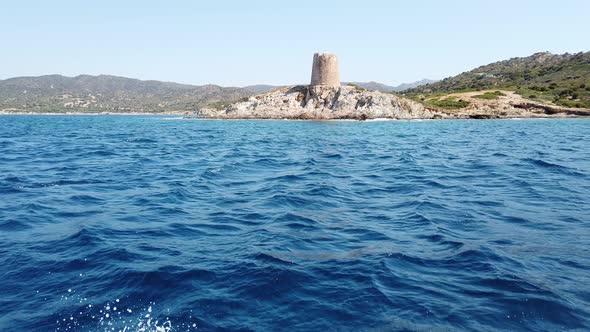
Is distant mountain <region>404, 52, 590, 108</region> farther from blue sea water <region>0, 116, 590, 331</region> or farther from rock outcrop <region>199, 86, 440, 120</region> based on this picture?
blue sea water <region>0, 116, 590, 331</region>

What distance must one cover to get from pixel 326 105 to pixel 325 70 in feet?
29.5

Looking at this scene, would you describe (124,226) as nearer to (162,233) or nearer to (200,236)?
(162,233)

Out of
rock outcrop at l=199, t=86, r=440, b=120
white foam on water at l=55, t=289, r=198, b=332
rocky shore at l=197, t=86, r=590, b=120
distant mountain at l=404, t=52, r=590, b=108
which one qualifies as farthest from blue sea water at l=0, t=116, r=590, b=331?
distant mountain at l=404, t=52, r=590, b=108

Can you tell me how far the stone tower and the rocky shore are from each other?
208cm

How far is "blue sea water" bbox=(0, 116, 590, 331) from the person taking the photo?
5.58m

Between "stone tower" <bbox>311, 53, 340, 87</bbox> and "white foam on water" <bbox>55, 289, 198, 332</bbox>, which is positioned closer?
"white foam on water" <bbox>55, 289, 198, 332</bbox>

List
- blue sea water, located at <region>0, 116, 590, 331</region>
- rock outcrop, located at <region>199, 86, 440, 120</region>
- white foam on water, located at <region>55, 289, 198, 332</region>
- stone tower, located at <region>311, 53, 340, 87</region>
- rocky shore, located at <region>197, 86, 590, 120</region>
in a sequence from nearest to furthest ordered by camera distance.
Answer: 1. white foam on water, located at <region>55, 289, 198, 332</region>
2. blue sea water, located at <region>0, 116, 590, 331</region>
3. rocky shore, located at <region>197, 86, 590, 120</region>
4. rock outcrop, located at <region>199, 86, 440, 120</region>
5. stone tower, located at <region>311, 53, 340, 87</region>

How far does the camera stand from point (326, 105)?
94750mm

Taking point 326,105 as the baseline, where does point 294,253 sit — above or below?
below

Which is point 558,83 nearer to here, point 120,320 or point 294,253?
point 294,253

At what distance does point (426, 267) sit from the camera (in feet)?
24.0

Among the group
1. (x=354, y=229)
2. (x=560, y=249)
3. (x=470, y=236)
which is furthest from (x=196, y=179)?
(x=560, y=249)

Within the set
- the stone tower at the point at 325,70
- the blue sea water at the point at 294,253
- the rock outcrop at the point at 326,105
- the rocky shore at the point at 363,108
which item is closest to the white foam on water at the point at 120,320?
the blue sea water at the point at 294,253

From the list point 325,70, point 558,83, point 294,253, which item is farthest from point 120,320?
point 558,83
